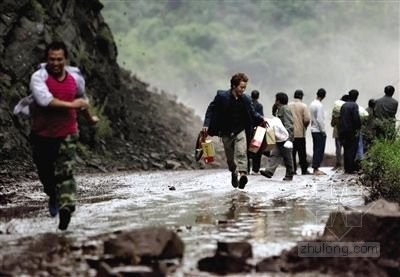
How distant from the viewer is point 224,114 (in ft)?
39.8

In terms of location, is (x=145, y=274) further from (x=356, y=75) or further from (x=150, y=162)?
(x=356, y=75)

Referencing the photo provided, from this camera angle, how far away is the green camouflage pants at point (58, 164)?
7457 millimetres

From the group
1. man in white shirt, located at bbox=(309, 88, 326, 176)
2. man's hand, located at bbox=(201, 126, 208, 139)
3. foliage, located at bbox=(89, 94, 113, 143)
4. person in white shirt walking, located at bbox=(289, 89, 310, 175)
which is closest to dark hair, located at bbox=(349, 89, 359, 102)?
person in white shirt walking, located at bbox=(289, 89, 310, 175)

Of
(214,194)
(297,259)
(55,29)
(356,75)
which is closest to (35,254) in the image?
(297,259)

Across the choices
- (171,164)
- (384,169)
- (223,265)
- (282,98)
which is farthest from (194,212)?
(171,164)

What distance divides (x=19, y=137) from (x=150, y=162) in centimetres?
501

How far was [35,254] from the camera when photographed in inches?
240

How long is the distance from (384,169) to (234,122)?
8.49ft

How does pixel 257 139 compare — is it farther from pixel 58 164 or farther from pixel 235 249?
pixel 235 249

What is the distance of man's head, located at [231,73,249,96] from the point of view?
11.8 metres

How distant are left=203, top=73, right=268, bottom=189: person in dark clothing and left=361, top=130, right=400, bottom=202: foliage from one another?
1899 millimetres

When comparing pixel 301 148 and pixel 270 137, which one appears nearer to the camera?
pixel 270 137

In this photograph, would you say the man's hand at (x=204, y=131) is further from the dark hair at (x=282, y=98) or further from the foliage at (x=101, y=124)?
the foliage at (x=101, y=124)

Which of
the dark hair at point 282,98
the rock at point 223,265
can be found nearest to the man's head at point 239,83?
the dark hair at point 282,98
